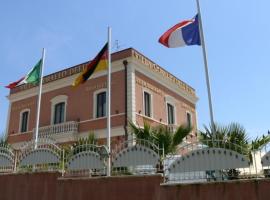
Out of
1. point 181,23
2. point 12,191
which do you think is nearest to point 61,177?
point 12,191

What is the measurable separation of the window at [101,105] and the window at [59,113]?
9.48ft

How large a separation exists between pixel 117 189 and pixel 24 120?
16.3 meters

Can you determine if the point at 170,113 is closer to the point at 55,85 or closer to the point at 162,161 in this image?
the point at 55,85

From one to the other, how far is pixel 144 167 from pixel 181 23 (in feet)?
15.9

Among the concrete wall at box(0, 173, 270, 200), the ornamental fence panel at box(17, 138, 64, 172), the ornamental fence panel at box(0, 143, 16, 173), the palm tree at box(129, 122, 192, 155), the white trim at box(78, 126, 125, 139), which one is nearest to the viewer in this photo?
the concrete wall at box(0, 173, 270, 200)

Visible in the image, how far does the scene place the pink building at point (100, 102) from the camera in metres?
17.6

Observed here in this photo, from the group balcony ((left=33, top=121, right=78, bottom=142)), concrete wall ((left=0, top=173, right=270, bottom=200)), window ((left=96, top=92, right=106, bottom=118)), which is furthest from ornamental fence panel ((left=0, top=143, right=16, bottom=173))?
window ((left=96, top=92, right=106, bottom=118))

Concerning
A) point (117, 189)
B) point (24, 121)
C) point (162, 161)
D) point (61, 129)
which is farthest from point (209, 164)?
point (24, 121)

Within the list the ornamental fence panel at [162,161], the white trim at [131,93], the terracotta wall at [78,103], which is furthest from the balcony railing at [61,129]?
the ornamental fence panel at [162,161]

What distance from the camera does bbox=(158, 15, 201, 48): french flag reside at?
9812mm

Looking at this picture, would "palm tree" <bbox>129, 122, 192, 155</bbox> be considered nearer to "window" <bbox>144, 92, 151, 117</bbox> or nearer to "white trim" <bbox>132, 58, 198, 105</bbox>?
"window" <bbox>144, 92, 151, 117</bbox>

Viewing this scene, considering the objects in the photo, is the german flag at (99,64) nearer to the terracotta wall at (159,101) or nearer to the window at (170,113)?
the terracotta wall at (159,101)

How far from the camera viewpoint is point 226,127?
8891 millimetres

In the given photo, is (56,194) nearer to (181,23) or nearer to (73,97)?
(181,23)
